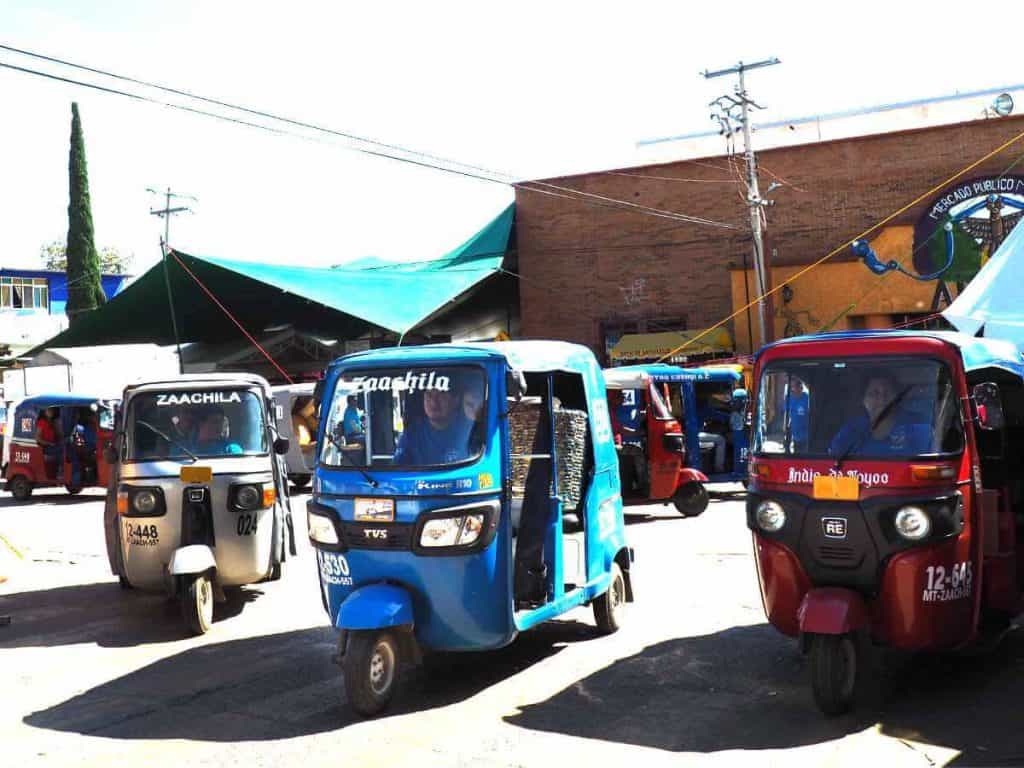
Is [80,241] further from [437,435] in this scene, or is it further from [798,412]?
[798,412]

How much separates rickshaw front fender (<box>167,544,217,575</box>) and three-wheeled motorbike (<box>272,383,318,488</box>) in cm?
1516

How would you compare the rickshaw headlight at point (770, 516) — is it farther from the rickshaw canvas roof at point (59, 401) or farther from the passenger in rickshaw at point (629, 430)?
the rickshaw canvas roof at point (59, 401)

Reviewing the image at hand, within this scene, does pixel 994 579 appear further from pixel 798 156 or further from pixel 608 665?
pixel 798 156

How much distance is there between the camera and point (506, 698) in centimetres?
725

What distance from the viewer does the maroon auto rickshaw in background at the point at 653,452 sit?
55.3 ft

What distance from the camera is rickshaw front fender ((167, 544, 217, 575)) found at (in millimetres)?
9547

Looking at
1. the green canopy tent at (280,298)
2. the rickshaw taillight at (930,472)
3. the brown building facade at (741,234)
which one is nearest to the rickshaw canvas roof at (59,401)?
the green canopy tent at (280,298)

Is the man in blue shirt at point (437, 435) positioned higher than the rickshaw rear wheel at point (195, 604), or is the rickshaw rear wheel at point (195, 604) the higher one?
the man in blue shirt at point (437, 435)

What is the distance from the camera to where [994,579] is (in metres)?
7.39

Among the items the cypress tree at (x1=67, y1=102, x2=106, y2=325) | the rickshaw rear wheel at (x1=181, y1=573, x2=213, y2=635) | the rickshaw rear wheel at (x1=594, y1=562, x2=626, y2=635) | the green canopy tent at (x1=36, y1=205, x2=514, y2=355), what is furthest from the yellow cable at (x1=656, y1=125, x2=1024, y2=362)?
the cypress tree at (x1=67, y1=102, x2=106, y2=325)

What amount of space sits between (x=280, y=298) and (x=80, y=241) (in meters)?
24.8

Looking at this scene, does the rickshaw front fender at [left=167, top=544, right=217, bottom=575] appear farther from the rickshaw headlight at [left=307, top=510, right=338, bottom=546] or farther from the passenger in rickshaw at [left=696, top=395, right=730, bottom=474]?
the passenger in rickshaw at [left=696, top=395, right=730, bottom=474]

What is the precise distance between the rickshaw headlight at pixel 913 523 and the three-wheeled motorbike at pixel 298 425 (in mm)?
19394

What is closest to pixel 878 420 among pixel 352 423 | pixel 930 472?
pixel 930 472
